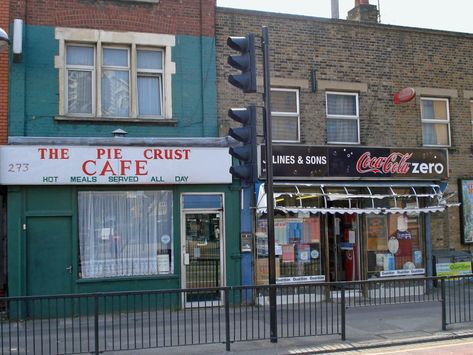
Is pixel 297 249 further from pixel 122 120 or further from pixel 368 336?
pixel 122 120

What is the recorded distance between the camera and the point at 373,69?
590 inches

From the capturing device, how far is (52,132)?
12148 millimetres

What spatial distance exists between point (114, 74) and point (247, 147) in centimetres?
517

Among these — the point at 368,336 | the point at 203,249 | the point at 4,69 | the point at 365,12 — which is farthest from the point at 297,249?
the point at 4,69

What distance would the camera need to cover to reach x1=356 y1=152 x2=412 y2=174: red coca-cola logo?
13922 millimetres

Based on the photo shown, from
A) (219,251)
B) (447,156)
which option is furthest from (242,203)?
(447,156)

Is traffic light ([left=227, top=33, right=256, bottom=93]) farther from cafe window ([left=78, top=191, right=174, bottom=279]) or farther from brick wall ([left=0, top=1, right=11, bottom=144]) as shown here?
brick wall ([left=0, top=1, right=11, bottom=144])

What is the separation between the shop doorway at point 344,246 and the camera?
568 inches

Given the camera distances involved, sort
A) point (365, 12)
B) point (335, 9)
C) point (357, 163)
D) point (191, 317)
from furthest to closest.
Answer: point (335, 9) < point (365, 12) < point (357, 163) < point (191, 317)

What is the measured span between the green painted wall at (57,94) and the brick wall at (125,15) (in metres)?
0.27

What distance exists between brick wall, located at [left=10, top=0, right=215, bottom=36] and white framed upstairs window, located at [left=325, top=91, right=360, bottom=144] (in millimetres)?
3713

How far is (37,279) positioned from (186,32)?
6.59 m

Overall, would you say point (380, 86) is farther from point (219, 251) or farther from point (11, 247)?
point (11, 247)

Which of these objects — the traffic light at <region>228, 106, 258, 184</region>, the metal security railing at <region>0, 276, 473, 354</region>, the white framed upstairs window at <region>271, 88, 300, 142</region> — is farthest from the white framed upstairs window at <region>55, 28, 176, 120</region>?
the metal security railing at <region>0, 276, 473, 354</region>
